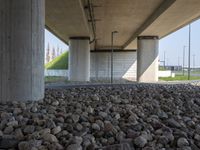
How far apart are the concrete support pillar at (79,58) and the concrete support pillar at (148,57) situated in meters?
5.38

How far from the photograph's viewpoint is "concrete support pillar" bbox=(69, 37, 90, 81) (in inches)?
1293

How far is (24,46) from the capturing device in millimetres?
8562

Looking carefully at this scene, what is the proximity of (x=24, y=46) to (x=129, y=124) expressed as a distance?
3.91 meters

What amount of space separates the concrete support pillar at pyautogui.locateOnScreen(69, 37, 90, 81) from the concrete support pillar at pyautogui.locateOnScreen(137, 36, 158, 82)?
5.38 meters

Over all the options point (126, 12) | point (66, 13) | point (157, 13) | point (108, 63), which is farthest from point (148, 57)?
point (108, 63)

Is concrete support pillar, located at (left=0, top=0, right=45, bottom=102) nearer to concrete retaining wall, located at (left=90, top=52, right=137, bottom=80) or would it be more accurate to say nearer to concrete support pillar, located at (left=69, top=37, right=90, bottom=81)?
concrete support pillar, located at (left=69, top=37, right=90, bottom=81)

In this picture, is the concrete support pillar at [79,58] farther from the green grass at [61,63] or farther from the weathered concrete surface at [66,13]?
the green grass at [61,63]

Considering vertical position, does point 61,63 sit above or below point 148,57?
above

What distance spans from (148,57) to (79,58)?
699cm

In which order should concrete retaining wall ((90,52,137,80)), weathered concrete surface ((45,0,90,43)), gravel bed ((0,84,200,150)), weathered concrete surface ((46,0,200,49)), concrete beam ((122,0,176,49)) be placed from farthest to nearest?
concrete retaining wall ((90,52,137,80))
concrete beam ((122,0,176,49))
weathered concrete surface ((46,0,200,49))
weathered concrete surface ((45,0,90,43))
gravel bed ((0,84,200,150))

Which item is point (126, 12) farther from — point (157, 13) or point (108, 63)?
point (108, 63)

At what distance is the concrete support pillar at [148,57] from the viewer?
3269 centimetres

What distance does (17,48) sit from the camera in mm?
8539

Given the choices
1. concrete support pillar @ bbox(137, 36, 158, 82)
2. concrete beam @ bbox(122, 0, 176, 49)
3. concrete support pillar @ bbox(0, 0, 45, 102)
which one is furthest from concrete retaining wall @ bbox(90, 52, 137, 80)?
concrete support pillar @ bbox(0, 0, 45, 102)
